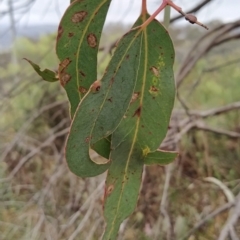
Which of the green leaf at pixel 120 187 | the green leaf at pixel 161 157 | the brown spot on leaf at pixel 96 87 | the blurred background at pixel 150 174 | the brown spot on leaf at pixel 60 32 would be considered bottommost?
the blurred background at pixel 150 174

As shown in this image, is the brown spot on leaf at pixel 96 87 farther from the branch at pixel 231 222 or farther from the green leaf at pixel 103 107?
the branch at pixel 231 222

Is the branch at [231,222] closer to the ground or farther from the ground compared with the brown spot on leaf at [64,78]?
closer to the ground

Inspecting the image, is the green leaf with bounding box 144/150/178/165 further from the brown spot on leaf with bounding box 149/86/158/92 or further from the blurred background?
the blurred background

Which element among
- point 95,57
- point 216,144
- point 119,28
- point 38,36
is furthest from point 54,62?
point 95,57

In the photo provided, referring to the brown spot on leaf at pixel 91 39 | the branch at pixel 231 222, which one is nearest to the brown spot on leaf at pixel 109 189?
the brown spot on leaf at pixel 91 39

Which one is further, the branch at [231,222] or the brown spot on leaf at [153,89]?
the branch at [231,222]

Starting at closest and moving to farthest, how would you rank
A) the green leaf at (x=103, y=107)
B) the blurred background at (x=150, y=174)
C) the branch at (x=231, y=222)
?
the green leaf at (x=103, y=107)
the branch at (x=231, y=222)
the blurred background at (x=150, y=174)

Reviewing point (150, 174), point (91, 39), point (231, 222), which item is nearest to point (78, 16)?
point (91, 39)
